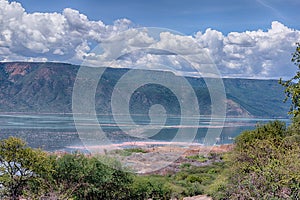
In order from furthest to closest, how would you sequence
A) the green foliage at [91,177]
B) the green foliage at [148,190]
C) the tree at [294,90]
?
the green foliage at [148,190] < the green foliage at [91,177] < the tree at [294,90]

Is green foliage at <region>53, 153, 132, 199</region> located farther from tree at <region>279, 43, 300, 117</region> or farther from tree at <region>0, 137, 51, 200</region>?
tree at <region>279, 43, 300, 117</region>

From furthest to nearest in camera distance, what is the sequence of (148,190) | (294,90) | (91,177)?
(148,190) → (91,177) → (294,90)

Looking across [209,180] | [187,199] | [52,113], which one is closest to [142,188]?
[187,199]

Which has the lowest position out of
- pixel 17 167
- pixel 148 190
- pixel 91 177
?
pixel 148 190

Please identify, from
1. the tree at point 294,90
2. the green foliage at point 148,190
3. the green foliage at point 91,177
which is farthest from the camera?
the green foliage at point 148,190

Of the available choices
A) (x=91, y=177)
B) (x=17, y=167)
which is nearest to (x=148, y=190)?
(x=91, y=177)

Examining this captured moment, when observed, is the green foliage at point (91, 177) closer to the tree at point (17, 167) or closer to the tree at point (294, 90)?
the tree at point (17, 167)

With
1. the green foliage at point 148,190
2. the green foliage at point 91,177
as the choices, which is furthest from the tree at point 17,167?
the green foliage at point 148,190

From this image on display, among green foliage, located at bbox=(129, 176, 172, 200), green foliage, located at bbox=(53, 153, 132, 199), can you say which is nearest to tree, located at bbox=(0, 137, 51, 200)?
green foliage, located at bbox=(53, 153, 132, 199)

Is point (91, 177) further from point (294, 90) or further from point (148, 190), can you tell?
point (294, 90)

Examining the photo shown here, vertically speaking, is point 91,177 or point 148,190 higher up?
point 91,177
